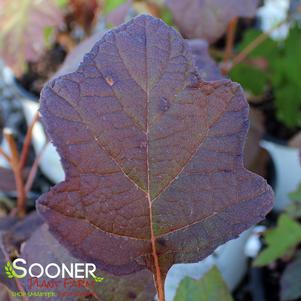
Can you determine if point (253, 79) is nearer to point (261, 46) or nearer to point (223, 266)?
point (261, 46)

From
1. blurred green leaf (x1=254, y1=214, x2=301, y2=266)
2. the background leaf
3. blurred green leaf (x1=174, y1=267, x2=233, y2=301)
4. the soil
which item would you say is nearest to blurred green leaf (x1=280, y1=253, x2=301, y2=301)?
blurred green leaf (x1=254, y1=214, x2=301, y2=266)

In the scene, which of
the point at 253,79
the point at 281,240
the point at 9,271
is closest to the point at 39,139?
the point at 253,79

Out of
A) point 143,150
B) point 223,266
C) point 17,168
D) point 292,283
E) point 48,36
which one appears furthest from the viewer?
point 48,36

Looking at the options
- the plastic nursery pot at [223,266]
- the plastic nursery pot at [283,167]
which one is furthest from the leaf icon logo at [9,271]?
the plastic nursery pot at [283,167]

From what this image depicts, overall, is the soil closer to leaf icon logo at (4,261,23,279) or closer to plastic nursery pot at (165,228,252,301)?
plastic nursery pot at (165,228,252,301)

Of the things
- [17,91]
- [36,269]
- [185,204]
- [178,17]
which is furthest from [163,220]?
[17,91]

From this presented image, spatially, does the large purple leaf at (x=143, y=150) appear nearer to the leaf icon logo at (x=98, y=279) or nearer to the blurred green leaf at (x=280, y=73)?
the leaf icon logo at (x=98, y=279)

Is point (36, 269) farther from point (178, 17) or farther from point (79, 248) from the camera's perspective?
point (178, 17)
